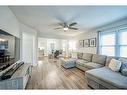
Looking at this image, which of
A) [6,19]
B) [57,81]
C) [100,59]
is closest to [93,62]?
[100,59]

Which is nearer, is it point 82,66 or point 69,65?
point 82,66

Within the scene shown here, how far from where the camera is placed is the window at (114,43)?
357cm

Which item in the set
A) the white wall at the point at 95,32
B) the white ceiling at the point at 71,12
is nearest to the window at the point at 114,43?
the white wall at the point at 95,32

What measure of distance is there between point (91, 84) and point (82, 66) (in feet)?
5.95

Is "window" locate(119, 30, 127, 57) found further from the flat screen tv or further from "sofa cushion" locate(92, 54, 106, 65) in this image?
the flat screen tv

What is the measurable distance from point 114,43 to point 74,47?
3999 millimetres

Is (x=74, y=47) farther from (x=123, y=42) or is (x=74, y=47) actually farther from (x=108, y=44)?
Answer: (x=123, y=42)

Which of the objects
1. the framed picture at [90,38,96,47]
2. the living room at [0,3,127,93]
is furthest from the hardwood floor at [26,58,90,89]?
the framed picture at [90,38,96,47]

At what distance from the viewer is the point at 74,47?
25.3ft

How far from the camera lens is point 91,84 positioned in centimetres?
276

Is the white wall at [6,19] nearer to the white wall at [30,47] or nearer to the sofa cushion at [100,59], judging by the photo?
the white wall at [30,47]

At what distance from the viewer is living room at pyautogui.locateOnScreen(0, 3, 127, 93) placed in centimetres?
231

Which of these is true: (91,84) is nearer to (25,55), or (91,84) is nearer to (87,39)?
(87,39)
